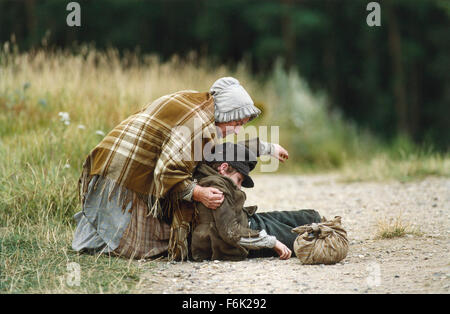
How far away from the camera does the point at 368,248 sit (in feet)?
13.0

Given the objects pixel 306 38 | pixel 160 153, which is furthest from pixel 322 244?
pixel 306 38

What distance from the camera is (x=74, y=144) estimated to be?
17.3 ft

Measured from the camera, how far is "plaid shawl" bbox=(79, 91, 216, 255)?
3.39m

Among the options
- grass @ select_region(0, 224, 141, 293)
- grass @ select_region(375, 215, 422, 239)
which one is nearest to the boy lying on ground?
grass @ select_region(0, 224, 141, 293)

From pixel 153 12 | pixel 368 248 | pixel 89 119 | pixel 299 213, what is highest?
pixel 153 12

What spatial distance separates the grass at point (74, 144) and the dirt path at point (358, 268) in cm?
34

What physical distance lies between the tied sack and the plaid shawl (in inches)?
29.6

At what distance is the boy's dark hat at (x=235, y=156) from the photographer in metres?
3.61

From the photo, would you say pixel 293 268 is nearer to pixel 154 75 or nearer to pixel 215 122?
pixel 215 122

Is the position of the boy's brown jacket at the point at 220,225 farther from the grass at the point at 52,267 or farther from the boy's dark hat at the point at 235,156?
the grass at the point at 52,267

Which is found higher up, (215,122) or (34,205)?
(215,122)

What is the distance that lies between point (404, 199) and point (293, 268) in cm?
262

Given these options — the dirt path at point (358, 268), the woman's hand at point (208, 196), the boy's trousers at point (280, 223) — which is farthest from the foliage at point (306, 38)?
the woman's hand at point (208, 196)
